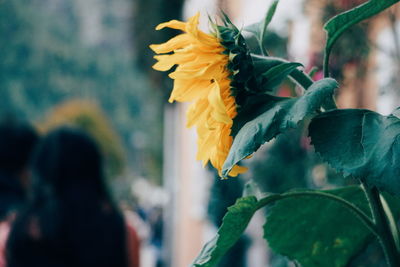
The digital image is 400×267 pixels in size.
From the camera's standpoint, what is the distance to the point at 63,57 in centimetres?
3609

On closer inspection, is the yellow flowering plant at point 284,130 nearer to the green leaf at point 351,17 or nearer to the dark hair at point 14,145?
the green leaf at point 351,17

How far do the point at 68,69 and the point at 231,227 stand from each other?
1443 inches

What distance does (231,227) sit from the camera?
60 cm

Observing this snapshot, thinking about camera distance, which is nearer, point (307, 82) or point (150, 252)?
point (307, 82)

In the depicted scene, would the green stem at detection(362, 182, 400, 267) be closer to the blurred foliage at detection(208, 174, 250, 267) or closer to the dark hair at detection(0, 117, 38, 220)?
the dark hair at detection(0, 117, 38, 220)

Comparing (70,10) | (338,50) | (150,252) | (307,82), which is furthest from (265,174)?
(70,10)

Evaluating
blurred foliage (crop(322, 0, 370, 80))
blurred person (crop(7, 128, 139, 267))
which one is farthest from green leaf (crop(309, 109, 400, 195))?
blurred person (crop(7, 128, 139, 267))

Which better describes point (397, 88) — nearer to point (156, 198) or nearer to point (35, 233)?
point (35, 233)

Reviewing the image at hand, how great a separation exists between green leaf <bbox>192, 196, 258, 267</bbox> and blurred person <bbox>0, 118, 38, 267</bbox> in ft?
6.97

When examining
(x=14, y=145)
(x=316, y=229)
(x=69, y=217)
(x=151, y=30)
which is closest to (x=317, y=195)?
(x=316, y=229)

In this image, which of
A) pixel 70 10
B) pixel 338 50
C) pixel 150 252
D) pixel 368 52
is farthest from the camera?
pixel 70 10

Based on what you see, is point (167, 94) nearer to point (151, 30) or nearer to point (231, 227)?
point (151, 30)

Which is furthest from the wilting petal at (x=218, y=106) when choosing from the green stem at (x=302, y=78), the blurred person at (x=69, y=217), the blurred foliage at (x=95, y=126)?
the blurred foliage at (x=95, y=126)

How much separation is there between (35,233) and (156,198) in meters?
10.1
